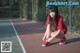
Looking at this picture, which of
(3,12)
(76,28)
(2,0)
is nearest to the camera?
(76,28)

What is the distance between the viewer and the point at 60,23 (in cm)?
1279

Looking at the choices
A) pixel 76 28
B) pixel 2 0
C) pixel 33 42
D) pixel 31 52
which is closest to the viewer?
pixel 31 52

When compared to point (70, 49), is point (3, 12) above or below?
below

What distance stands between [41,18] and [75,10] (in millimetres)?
7999

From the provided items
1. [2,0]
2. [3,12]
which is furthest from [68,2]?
[2,0]

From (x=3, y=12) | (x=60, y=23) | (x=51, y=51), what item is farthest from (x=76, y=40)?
(x=3, y=12)

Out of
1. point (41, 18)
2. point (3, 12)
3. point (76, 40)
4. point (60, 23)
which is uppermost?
point (60, 23)

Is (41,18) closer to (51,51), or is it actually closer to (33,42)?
(33,42)

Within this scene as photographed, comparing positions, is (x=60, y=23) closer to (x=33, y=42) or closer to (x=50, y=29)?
(x=50, y=29)

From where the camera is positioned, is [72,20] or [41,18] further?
[41,18]

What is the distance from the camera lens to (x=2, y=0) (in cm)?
5834

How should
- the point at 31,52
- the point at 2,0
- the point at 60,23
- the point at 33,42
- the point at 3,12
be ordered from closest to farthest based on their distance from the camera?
the point at 31,52 → the point at 60,23 → the point at 33,42 → the point at 3,12 → the point at 2,0

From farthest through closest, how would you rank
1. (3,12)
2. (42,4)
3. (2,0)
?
1. (2,0)
2. (3,12)
3. (42,4)

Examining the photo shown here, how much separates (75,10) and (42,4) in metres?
7.82
